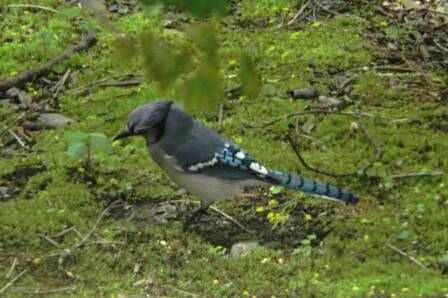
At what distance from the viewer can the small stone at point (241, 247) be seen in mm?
5512

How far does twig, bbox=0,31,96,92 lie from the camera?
748 cm

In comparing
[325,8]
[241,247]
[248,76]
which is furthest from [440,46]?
[248,76]

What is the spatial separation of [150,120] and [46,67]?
2381 mm

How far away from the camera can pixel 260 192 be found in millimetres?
6168

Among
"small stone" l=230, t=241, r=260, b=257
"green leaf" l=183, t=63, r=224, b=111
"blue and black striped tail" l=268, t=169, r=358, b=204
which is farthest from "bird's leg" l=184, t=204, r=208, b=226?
"green leaf" l=183, t=63, r=224, b=111

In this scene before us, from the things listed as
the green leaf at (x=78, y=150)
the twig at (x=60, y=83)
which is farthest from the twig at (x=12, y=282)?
the twig at (x=60, y=83)

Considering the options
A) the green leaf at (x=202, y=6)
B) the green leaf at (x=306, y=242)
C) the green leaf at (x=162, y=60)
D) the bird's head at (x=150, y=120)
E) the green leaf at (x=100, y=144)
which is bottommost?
the green leaf at (x=306, y=242)

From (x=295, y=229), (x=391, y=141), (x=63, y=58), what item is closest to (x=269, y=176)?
(x=295, y=229)

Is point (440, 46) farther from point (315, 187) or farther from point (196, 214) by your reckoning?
point (196, 214)

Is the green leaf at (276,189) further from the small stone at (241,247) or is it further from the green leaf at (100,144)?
the green leaf at (100,144)

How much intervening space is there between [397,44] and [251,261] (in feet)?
11.1

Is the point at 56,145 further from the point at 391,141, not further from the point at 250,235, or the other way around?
the point at 391,141

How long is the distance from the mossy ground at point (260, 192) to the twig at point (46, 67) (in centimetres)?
8

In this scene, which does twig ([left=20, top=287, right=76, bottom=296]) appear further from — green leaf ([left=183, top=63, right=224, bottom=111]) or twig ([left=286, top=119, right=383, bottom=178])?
green leaf ([left=183, top=63, right=224, bottom=111])
